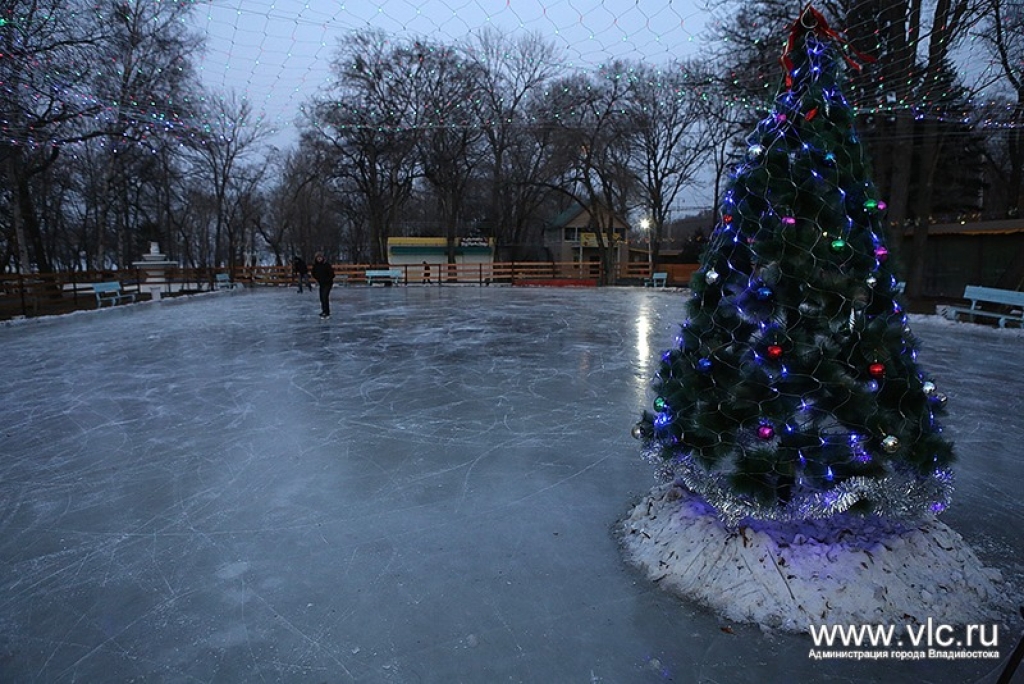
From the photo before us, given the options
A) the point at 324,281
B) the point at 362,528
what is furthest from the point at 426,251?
the point at 362,528

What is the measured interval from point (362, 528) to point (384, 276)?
2907 centimetres

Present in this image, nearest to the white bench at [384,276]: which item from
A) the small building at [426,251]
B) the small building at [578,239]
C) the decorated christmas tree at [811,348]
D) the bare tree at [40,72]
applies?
the small building at [426,251]

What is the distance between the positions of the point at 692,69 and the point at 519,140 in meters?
15.9

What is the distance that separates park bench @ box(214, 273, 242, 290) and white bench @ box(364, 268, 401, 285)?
6.57m

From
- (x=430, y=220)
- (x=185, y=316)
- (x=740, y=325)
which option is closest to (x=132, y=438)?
(x=740, y=325)

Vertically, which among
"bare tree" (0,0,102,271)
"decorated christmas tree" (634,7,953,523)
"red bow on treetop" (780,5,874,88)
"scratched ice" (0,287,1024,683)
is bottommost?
"scratched ice" (0,287,1024,683)

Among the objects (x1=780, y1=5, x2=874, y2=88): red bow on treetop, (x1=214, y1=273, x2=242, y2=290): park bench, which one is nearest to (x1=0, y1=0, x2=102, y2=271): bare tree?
(x1=214, y1=273, x2=242, y2=290): park bench

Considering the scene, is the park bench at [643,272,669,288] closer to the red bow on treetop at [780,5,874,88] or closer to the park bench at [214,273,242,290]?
the park bench at [214,273,242,290]

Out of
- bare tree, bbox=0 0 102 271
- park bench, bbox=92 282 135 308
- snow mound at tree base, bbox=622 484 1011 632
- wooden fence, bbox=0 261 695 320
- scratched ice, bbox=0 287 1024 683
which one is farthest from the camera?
wooden fence, bbox=0 261 695 320

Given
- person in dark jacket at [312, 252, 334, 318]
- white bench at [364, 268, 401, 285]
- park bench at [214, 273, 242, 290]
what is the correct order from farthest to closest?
white bench at [364, 268, 401, 285], park bench at [214, 273, 242, 290], person in dark jacket at [312, 252, 334, 318]

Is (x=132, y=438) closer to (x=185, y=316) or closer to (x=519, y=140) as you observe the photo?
(x=185, y=316)

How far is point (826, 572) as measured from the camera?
8.64 ft

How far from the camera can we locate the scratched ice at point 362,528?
7.69 ft

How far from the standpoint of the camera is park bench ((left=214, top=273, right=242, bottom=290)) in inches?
1162
